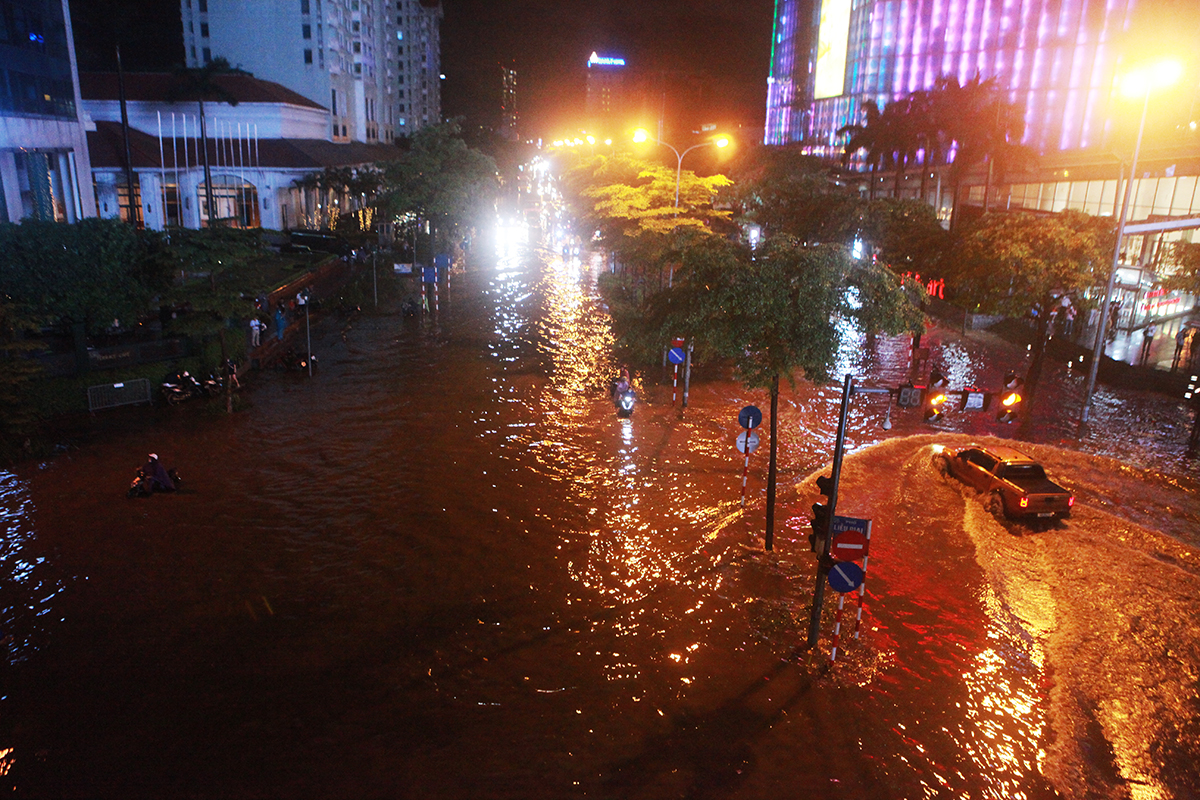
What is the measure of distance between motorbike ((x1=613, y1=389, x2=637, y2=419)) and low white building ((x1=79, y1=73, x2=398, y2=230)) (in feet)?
145

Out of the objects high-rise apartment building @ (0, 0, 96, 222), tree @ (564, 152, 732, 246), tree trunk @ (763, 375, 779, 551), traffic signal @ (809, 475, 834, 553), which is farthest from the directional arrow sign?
high-rise apartment building @ (0, 0, 96, 222)

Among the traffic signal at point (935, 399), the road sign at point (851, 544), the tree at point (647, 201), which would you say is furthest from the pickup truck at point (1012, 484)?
the tree at point (647, 201)

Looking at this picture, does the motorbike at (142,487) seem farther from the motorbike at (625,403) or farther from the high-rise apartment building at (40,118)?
the high-rise apartment building at (40,118)

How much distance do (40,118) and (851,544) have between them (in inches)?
1640

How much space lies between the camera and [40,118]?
1364 inches

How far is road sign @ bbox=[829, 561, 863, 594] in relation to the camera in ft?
35.3

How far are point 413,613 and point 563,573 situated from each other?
298 centimetres

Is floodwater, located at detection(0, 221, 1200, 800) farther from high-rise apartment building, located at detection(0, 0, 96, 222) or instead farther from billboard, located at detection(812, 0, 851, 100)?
billboard, located at detection(812, 0, 851, 100)

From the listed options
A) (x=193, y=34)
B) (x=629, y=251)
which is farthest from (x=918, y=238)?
(x=193, y=34)

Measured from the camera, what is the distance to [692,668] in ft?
37.4

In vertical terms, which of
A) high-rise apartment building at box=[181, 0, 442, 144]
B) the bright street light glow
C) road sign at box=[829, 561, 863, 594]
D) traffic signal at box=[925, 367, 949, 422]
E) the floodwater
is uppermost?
high-rise apartment building at box=[181, 0, 442, 144]

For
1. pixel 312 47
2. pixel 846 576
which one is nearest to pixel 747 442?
pixel 846 576

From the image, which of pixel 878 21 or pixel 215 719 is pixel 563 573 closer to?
pixel 215 719

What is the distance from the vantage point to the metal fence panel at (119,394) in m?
22.3
